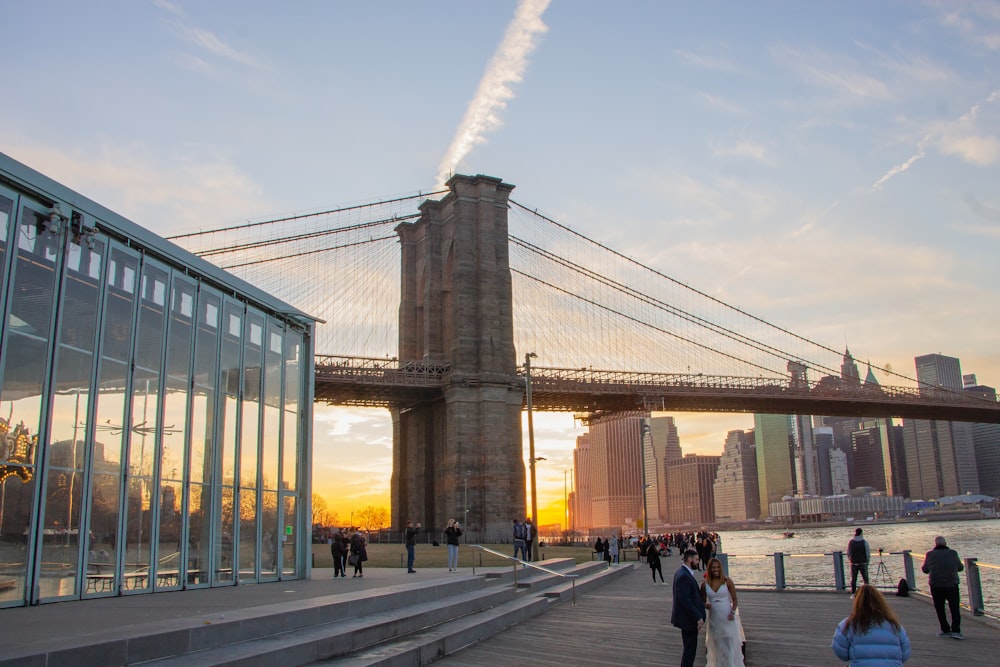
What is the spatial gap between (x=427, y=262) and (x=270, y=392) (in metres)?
45.5

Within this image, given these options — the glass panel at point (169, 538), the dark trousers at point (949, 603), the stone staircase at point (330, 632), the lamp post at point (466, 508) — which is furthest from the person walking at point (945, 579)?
→ the lamp post at point (466, 508)

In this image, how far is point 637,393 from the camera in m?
70.8

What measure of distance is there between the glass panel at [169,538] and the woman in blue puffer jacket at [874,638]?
1388 cm

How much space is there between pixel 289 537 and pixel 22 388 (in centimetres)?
929

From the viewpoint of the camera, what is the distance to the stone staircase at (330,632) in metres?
8.66

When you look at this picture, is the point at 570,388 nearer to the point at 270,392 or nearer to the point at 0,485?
the point at 270,392

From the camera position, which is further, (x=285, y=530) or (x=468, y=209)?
(x=468, y=209)

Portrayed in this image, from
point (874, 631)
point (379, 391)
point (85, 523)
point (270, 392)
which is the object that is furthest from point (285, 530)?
point (379, 391)

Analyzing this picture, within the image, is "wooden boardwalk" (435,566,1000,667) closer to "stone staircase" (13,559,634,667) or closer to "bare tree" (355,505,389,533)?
"stone staircase" (13,559,634,667)

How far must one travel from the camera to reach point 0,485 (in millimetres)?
13188

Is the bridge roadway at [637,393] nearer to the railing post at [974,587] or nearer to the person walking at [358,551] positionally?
the person walking at [358,551]

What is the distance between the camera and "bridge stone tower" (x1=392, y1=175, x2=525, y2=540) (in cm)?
5656

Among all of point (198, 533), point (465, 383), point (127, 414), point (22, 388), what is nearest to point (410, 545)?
point (198, 533)

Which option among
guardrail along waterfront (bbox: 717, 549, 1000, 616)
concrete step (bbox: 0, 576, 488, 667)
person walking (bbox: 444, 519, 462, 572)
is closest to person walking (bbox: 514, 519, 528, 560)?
person walking (bbox: 444, 519, 462, 572)
